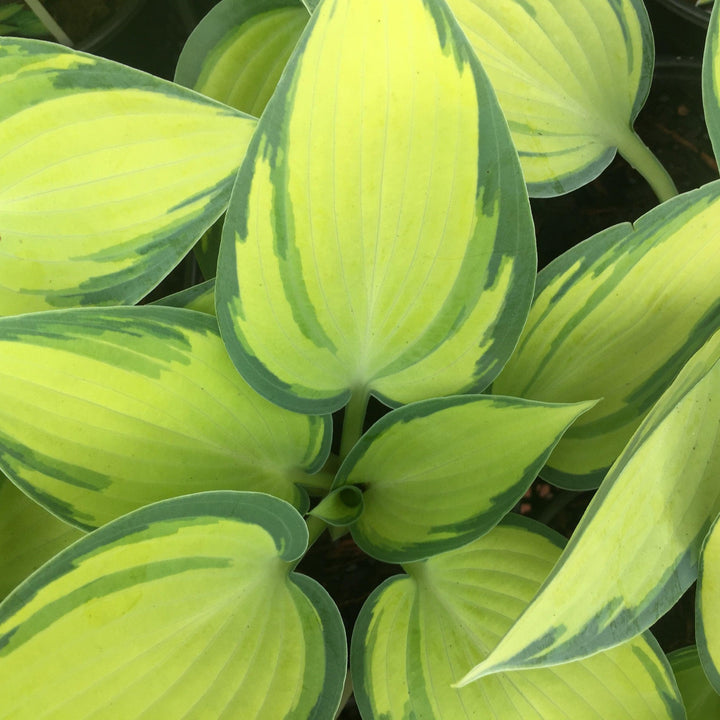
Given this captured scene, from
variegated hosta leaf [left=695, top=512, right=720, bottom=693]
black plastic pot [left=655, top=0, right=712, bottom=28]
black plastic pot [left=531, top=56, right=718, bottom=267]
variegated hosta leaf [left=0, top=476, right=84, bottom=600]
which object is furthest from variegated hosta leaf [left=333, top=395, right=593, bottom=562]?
black plastic pot [left=655, top=0, right=712, bottom=28]

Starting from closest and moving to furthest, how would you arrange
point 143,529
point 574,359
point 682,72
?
point 143,529
point 574,359
point 682,72

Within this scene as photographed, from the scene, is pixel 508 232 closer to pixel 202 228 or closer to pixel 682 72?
pixel 202 228

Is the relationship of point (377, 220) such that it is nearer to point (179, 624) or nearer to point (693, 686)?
point (179, 624)

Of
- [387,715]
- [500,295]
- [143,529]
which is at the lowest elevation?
[387,715]

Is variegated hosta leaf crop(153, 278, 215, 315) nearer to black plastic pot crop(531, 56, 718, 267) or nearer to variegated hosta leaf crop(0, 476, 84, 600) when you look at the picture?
variegated hosta leaf crop(0, 476, 84, 600)

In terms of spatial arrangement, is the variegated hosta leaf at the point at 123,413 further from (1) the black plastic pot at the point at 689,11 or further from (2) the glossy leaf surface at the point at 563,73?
(1) the black plastic pot at the point at 689,11

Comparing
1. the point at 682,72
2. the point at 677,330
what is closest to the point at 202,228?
the point at 677,330

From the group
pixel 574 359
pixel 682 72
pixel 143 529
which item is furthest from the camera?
pixel 682 72

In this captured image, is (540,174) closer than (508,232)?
No
